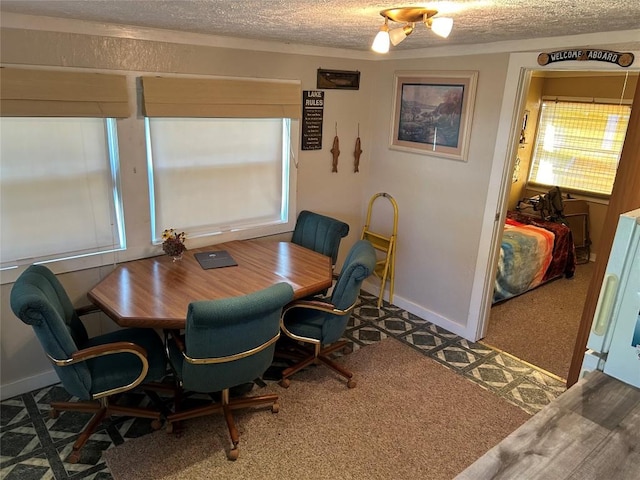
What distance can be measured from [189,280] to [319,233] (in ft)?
3.78

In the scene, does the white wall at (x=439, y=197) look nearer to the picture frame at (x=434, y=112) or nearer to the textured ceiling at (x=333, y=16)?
the picture frame at (x=434, y=112)

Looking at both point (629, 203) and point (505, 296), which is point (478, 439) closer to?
point (629, 203)

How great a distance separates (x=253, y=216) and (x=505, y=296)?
8.00ft

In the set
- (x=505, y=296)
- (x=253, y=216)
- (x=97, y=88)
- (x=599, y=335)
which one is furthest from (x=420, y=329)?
(x=97, y=88)

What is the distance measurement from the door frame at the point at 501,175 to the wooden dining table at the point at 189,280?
1191 millimetres

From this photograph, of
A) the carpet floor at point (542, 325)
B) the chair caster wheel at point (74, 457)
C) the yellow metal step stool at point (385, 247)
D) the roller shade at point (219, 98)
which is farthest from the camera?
the yellow metal step stool at point (385, 247)

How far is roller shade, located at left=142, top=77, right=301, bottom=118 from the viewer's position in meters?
2.77

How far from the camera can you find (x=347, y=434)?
8.27ft

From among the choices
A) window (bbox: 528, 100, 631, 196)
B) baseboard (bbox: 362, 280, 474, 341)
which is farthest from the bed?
window (bbox: 528, 100, 631, 196)

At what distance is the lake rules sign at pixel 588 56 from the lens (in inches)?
96.3

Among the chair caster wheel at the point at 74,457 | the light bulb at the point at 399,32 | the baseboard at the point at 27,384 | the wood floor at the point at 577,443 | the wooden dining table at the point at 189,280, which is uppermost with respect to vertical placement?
the light bulb at the point at 399,32

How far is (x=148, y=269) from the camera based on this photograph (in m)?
2.89

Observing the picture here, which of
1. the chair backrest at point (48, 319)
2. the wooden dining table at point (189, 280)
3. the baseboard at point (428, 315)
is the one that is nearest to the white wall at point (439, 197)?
the baseboard at point (428, 315)

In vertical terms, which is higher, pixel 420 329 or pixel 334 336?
pixel 334 336
